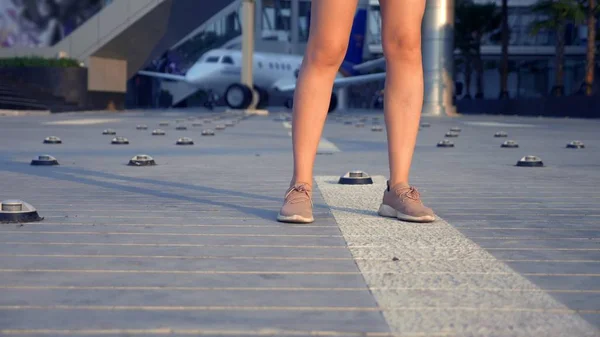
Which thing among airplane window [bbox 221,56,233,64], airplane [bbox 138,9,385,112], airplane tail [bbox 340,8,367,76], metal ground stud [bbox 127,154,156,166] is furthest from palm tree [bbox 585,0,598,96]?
metal ground stud [bbox 127,154,156,166]

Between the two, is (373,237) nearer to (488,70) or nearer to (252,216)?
(252,216)

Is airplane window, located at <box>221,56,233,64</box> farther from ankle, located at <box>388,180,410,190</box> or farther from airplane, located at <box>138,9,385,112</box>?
ankle, located at <box>388,180,410,190</box>

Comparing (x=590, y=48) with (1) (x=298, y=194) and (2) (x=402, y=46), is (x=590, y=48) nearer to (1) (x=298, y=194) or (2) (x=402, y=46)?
(2) (x=402, y=46)

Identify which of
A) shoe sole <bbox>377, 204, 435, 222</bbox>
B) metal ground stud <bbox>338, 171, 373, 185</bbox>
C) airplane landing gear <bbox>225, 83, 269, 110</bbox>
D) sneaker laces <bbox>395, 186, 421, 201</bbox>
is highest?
sneaker laces <bbox>395, 186, 421, 201</bbox>

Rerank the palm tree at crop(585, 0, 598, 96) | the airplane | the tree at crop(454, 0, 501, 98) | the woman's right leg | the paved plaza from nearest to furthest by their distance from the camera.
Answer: the paved plaza, the woman's right leg, the palm tree at crop(585, 0, 598, 96), the airplane, the tree at crop(454, 0, 501, 98)

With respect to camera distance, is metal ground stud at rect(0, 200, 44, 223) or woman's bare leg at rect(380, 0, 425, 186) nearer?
metal ground stud at rect(0, 200, 44, 223)

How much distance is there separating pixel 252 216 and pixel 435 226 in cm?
70

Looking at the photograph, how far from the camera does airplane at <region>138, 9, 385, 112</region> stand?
35.2 meters

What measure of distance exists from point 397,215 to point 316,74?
2.12 feet

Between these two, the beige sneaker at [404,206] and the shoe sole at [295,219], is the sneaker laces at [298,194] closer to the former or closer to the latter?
the shoe sole at [295,219]

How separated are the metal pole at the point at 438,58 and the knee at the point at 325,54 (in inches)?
1120

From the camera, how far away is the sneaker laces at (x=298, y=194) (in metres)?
3.53

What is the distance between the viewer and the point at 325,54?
12.3ft

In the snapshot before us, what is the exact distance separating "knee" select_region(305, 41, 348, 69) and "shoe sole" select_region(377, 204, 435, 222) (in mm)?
593
